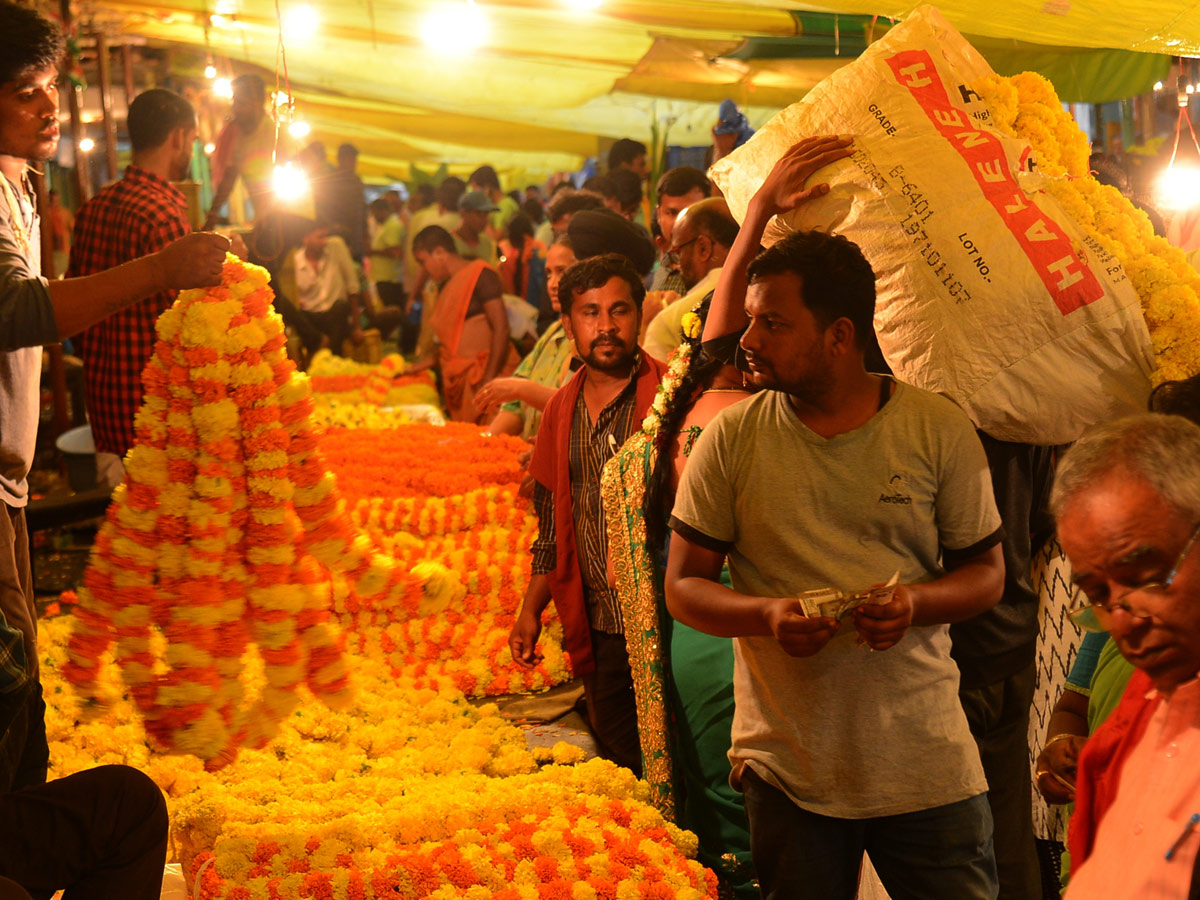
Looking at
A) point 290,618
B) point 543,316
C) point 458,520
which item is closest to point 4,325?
point 290,618

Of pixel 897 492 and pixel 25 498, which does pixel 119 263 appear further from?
pixel 897 492

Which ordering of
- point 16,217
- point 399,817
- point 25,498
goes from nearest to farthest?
point 16,217, point 25,498, point 399,817

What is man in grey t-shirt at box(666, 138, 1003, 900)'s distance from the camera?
2.32 m

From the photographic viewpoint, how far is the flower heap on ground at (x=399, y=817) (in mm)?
2932

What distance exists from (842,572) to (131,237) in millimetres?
3709

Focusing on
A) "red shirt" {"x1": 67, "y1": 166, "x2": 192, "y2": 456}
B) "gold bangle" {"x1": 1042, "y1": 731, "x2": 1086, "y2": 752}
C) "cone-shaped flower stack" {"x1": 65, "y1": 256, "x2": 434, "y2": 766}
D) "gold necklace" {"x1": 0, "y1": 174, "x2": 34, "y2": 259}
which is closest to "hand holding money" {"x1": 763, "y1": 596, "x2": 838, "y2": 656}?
"gold bangle" {"x1": 1042, "y1": 731, "x2": 1086, "y2": 752}

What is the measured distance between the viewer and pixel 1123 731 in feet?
5.14

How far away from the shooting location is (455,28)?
8.14 meters

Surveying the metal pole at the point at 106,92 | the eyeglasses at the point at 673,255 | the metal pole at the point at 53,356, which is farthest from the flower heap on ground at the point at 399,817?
the metal pole at the point at 106,92

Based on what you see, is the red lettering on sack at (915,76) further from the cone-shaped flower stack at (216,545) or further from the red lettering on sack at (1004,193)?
the cone-shaped flower stack at (216,545)

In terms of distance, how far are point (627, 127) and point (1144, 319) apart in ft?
34.7

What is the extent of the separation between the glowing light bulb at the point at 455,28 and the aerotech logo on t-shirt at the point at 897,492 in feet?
18.5

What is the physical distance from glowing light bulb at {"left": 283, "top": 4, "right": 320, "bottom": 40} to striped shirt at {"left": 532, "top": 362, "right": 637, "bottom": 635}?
5.40 metres

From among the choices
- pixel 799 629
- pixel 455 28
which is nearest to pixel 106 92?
pixel 455 28
